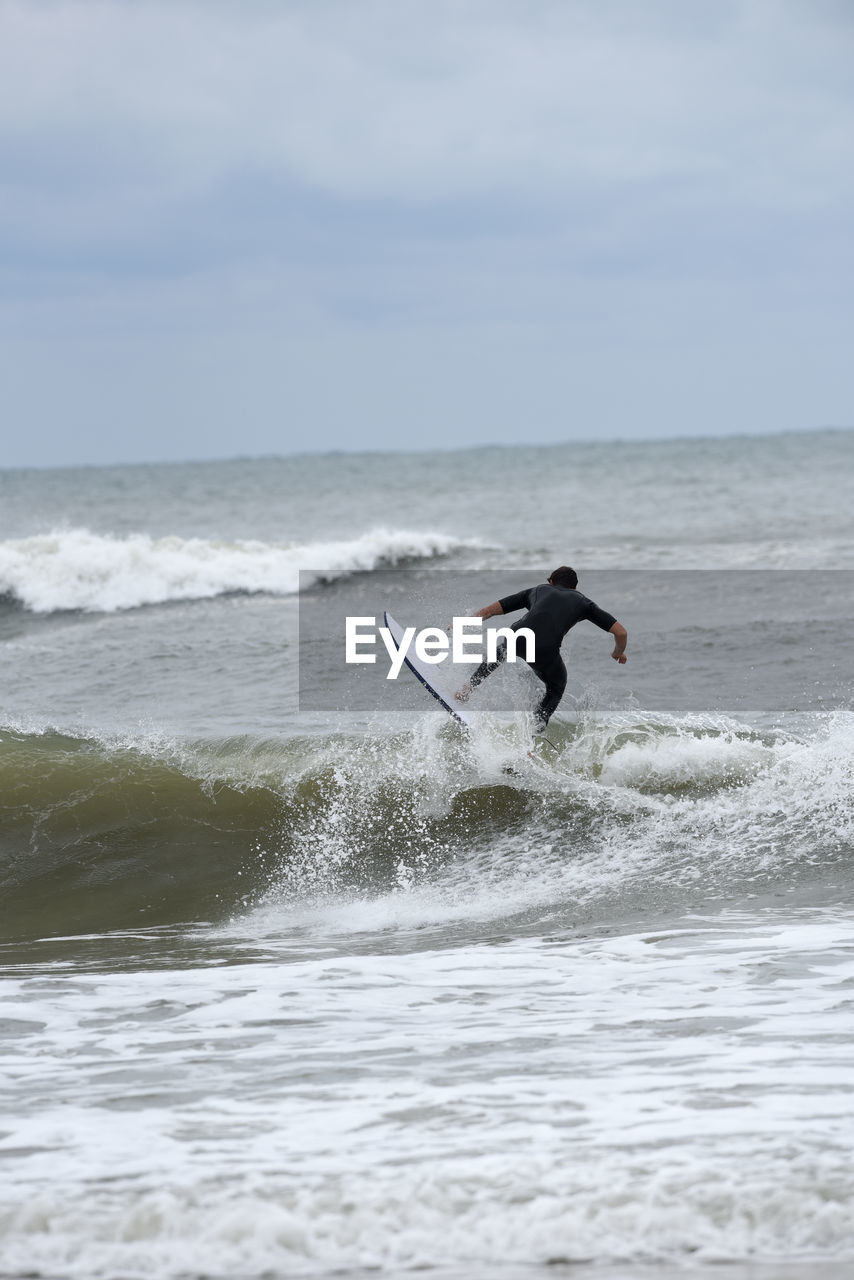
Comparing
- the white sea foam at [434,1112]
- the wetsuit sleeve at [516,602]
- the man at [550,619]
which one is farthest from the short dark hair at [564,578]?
the white sea foam at [434,1112]

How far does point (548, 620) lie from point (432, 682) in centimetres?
108

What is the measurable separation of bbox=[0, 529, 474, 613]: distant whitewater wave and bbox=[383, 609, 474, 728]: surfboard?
42.0 ft

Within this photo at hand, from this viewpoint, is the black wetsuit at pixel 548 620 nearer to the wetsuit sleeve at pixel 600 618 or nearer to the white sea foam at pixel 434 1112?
the wetsuit sleeve at pixel 600 618

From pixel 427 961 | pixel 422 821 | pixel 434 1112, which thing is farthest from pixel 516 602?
pixel 434 1112

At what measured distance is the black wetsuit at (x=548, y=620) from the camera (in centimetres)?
885

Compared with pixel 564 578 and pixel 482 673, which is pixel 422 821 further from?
pixel 564 578

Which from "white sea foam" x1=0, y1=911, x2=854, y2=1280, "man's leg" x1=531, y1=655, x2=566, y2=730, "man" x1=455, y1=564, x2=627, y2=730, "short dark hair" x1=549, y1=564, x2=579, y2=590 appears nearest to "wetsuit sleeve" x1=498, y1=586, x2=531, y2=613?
"man" x1=455, y1=564, x2=627, y2=730

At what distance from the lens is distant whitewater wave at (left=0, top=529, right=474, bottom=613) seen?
21.8m

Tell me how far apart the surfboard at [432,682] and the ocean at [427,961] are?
287mm

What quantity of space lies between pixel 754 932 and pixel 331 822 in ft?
12.0

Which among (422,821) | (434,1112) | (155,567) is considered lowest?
(434,1112)

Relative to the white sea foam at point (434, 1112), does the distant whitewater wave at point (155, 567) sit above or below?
above

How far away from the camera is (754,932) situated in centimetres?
639

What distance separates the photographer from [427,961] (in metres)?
6.21
